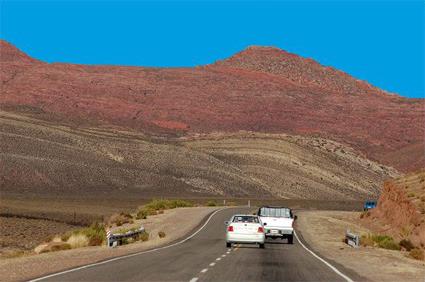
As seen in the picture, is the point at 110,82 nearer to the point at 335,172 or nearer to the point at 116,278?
the point at 335,172

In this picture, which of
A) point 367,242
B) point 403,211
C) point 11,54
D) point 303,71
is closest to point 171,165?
point 403,211

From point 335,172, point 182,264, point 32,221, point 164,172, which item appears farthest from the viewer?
point 335,172

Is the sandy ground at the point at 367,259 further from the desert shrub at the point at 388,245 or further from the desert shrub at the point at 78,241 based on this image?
the desert shrub at the point at 78,241

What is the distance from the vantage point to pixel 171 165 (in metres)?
123

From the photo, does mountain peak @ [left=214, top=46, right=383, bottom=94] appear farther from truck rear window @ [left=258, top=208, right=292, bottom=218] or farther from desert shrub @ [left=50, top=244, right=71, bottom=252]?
desert shrub @ [left=50, top=244, right=71, bottom=252]

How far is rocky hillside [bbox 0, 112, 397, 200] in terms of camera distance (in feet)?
357

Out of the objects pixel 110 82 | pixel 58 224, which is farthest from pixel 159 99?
pixel 58 224

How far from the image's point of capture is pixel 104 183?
110812 mm

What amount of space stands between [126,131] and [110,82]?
28704 millimetres

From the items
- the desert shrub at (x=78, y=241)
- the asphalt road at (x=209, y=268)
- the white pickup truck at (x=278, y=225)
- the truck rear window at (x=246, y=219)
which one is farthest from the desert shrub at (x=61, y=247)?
the white pickup truck at (x=278, y=225)

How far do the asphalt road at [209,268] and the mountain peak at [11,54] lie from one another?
15331 cm

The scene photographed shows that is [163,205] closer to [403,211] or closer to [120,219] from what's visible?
[120,219]

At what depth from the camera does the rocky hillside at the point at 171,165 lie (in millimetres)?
108812

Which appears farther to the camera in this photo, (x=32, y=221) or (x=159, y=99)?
(x=159, y=99)
